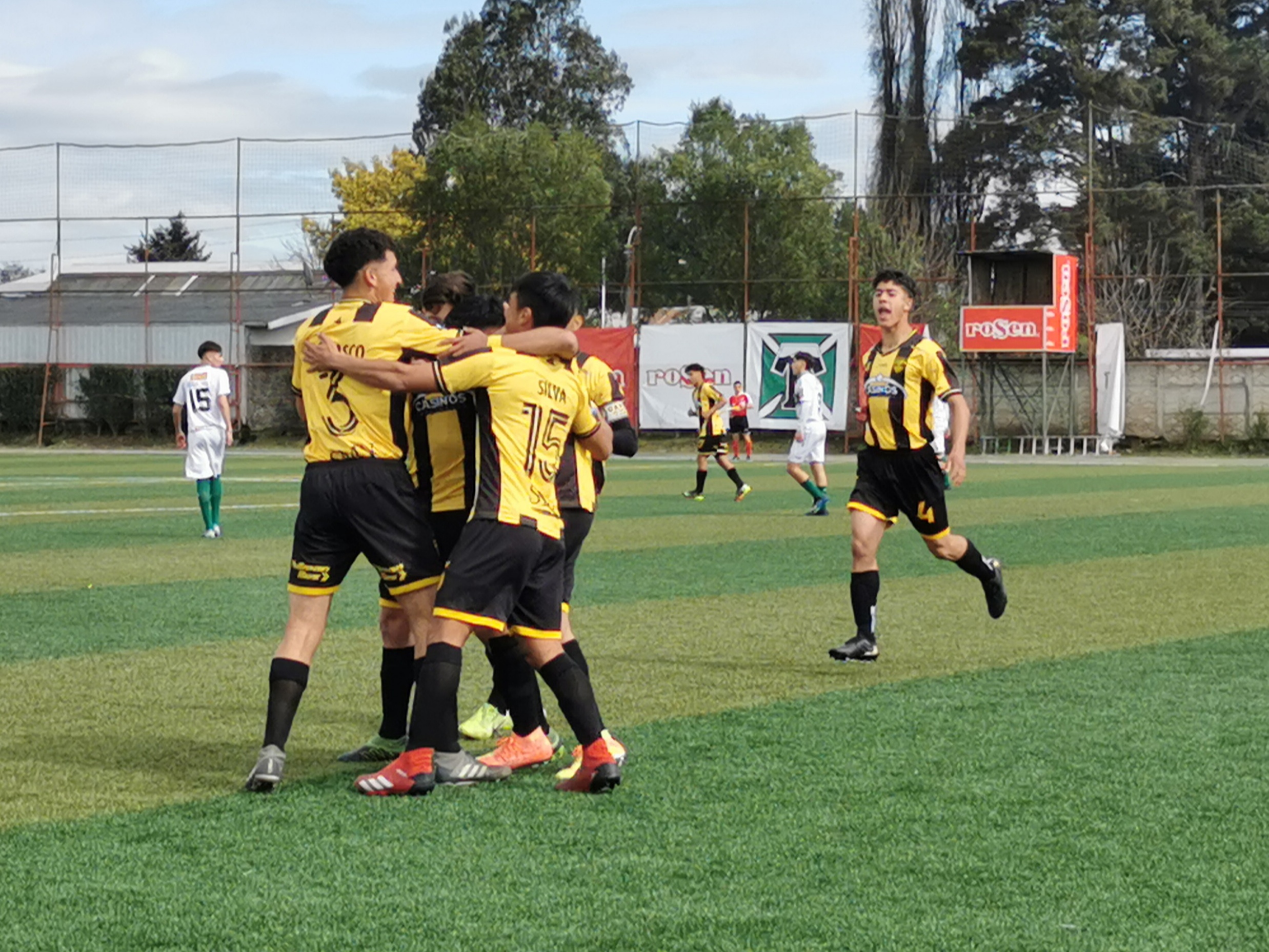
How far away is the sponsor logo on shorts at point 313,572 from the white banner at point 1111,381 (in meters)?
34.0

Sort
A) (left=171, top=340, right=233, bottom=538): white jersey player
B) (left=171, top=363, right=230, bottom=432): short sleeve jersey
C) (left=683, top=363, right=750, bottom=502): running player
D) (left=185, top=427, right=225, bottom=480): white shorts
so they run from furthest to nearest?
(left=683, top=363, right=750, bottom=502): running player, (left=171, top=363, right=230, bottom=432): short sleeve jersey, (left=185, top=427, right=225, bottom=480): white shorts, (left=171, top=340, right=233, bottom=538): white jersey player

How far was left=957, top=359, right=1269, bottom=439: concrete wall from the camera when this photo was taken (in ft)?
129

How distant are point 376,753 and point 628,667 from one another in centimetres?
252

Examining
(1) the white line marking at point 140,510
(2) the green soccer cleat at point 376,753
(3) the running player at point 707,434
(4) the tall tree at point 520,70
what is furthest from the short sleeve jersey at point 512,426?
(4) the tall tree at point 520,70

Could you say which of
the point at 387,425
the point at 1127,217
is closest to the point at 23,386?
the point at 1127,217

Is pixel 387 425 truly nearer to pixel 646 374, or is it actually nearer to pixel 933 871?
pixel 933 871

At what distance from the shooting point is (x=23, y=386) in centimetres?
4366

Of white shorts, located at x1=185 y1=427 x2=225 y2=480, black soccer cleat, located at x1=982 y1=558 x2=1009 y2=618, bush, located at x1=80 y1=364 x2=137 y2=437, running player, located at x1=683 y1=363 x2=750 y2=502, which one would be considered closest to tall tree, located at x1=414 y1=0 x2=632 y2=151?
bush, located at x1=80 y1=364 x2=137 y2=437

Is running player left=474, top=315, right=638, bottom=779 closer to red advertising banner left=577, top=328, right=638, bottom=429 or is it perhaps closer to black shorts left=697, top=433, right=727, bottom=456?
black shorts left=697, top=433, right=727, bottom=456

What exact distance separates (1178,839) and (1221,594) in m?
7.14

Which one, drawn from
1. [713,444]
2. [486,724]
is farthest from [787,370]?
[486,724]

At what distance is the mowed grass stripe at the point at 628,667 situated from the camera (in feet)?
21.8

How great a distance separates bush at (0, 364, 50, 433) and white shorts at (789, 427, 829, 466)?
27.4m

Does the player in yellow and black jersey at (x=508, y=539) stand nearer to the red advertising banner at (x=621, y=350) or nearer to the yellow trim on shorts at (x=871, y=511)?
the yellow trim on shorts at (x=871, y=511)
